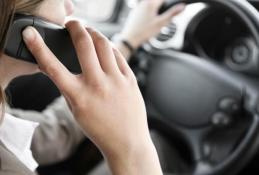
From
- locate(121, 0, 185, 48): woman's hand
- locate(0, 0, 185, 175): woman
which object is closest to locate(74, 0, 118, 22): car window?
locate(121, 0, 185, 48): woman's hand

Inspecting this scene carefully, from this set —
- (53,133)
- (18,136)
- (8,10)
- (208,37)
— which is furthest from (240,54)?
(8,10)

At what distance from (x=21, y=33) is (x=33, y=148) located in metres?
0.64

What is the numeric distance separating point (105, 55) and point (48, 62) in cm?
9

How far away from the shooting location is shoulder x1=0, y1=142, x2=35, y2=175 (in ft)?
2.45

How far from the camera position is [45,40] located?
2.59 ft

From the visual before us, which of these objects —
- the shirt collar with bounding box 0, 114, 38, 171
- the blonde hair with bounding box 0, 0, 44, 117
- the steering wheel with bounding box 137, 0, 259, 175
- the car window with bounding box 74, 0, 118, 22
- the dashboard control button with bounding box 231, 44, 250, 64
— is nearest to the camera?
the blonde hair with bounding box 0, 0, 44, 117

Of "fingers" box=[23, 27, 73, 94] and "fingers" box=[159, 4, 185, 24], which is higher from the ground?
"fingers" box=[23, 27, 73, 94]

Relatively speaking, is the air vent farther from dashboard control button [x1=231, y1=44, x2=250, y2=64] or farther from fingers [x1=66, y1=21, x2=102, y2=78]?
fingers [x1=66, y1=21, x2=102, y2=78]

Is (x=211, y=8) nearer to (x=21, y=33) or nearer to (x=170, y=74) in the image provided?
(x=170, y=74)

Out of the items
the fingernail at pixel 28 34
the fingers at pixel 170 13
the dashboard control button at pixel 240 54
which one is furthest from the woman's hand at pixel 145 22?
the fingernail at pixel 28 34

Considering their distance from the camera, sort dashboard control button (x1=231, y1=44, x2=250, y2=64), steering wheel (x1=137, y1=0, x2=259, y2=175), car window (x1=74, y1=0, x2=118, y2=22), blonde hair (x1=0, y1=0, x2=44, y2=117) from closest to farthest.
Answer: blonde hair (x1=0, y1=0, x2=44, y2=117), steering wheel (x1=137, y1=0, x2=259, y2=175), dashboard control button (x1=231, y1=44, x2=250, y2=64), car window (x1=74, y1=0, x2=118, y2=22)

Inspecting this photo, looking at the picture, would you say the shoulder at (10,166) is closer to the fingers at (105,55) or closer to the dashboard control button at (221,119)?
the fingers at (105,55)

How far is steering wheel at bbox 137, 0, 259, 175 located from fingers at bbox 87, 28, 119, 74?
387 millimetres

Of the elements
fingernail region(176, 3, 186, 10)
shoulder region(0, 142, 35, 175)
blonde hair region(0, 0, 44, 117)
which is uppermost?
blonde hair region(0, 0, 44, 117)
